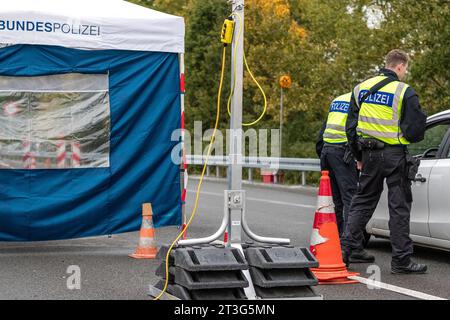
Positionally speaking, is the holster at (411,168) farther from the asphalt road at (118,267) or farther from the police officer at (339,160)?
the police officer at (339,160)

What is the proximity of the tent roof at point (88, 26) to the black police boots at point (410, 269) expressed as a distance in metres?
3.66

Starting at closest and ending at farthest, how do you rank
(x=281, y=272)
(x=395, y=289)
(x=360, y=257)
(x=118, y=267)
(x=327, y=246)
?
(x=281, y=272) < (x=395, y=289) < (x=327, y=246) < (x=118, y=267) < (x=360, y=257)

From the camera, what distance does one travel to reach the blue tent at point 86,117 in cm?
998

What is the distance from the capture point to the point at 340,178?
10047mm

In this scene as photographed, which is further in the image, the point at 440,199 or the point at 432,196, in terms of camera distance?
the point at 432,196

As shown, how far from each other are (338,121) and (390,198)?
5.25ft

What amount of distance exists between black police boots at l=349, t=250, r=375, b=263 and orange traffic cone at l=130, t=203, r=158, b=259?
2120 millimetres

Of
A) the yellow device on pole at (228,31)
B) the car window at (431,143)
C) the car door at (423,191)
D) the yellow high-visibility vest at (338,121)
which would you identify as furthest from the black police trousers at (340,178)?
the yellow device on pole at (228,31)

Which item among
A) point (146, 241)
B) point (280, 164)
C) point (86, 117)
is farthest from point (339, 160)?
point (280, 164)

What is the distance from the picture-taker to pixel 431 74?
67.6 feet

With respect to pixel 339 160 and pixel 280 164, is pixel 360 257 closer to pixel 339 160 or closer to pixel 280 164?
pixel 339 160

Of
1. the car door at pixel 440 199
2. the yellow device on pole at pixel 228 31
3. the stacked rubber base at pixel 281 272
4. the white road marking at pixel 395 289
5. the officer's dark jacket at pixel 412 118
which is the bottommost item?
the white road marking at pixel 395 289

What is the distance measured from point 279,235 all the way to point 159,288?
15.5 feet
